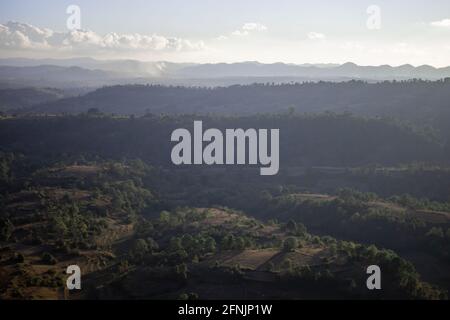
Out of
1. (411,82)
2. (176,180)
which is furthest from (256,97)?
(176,180)

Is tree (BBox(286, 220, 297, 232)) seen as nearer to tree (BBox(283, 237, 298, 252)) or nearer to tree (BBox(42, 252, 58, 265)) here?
tree (BBox(283, 237, 298, 252))

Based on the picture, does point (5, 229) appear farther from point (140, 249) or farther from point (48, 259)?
point (140, 249)

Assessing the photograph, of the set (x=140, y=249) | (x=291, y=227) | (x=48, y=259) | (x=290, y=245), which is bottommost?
(x=48, y=259)

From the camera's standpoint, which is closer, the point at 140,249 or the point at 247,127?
the point at 140,249

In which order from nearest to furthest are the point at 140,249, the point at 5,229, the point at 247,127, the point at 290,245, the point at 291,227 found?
the point at 290,245
the point at 140,249
the point at 5,229
the point at 291,227
the point at 247,127

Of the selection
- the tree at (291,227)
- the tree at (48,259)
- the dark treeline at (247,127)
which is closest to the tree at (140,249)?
the tree at (48,259)

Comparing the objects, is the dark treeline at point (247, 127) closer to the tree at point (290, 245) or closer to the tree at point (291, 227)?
the tree at point (291, 227)

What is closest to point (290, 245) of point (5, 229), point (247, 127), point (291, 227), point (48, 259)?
point (291, 227)

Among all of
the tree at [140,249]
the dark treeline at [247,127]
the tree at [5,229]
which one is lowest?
the tree at [140,249]

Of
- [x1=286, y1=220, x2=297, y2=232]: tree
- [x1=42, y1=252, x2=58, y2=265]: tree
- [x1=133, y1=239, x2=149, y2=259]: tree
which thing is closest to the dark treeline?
[x1=286, y1=220, x2=297, y2=232]: tree

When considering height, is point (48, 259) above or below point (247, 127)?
below
